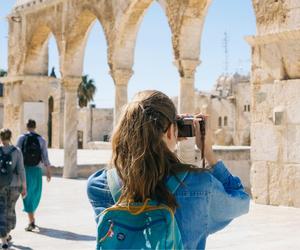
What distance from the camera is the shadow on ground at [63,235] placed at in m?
5.77

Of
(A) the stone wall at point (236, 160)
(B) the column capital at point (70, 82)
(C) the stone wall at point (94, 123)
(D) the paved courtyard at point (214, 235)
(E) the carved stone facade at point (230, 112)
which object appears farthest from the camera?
(E) the carved stone facade at point (230, 112)

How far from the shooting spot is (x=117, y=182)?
158 centimetres

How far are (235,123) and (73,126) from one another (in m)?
30.9

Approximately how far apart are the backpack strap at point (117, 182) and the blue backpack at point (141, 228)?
74 mm

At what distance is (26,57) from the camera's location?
16406mm

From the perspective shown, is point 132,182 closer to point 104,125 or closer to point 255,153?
point 255,153

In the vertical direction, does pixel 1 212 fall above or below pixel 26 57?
below

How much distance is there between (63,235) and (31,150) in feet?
3.91

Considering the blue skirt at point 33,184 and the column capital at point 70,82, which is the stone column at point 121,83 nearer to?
the column capital at point 70,82

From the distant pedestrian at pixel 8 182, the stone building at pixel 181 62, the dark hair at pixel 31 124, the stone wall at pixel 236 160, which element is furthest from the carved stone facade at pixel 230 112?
the distant pedestrian at pixel 8 182

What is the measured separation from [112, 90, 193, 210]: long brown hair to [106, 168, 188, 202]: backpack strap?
0.07ft

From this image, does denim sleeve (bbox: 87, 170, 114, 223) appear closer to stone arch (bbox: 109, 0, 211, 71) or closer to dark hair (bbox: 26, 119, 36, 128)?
dark hair (bbox: 26, 119, 36, 128)

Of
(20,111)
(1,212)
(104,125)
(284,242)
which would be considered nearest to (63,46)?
(20,111)

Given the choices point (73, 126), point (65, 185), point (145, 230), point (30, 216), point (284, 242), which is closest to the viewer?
point (145, 230)
